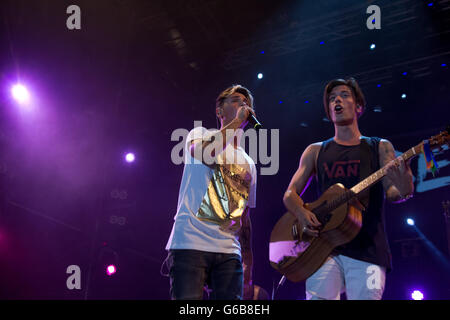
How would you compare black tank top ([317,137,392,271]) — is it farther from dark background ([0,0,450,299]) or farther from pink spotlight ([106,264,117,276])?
pink spotlight ([106,264,117,276])

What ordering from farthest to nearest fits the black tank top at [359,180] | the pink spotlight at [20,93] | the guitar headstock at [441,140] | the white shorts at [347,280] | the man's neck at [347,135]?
the pink spotlight at [20,93] < the man's neck at [347,135] < the guitar headstock at [441,140] < the black tank top at [359,180] < the white shorts at [347,280]

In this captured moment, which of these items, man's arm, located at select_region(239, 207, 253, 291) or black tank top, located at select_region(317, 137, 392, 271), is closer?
black tank top, located at select_region(317, 137, 392, 271)

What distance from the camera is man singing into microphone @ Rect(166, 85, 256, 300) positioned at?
2.19 meters

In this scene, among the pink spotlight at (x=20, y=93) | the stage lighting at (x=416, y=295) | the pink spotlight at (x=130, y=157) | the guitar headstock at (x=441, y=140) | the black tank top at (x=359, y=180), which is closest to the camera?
the black tank top at (x=359, y=180)

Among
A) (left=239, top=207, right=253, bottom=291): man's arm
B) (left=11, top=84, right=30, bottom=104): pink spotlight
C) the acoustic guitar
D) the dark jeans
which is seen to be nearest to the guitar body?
the acoustic guitar

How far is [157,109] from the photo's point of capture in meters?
7.57

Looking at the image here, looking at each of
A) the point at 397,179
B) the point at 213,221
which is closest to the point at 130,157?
the point at 213,221

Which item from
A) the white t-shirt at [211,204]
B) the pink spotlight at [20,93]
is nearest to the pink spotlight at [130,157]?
the pink spotlight at [20,93]

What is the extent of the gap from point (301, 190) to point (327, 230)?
1.32 feet

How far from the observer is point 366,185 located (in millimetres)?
2572

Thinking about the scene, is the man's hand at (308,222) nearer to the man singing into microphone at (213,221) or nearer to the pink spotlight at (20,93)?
the man singing into microphone at (213,221)

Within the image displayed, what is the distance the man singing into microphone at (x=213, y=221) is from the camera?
2.19m
